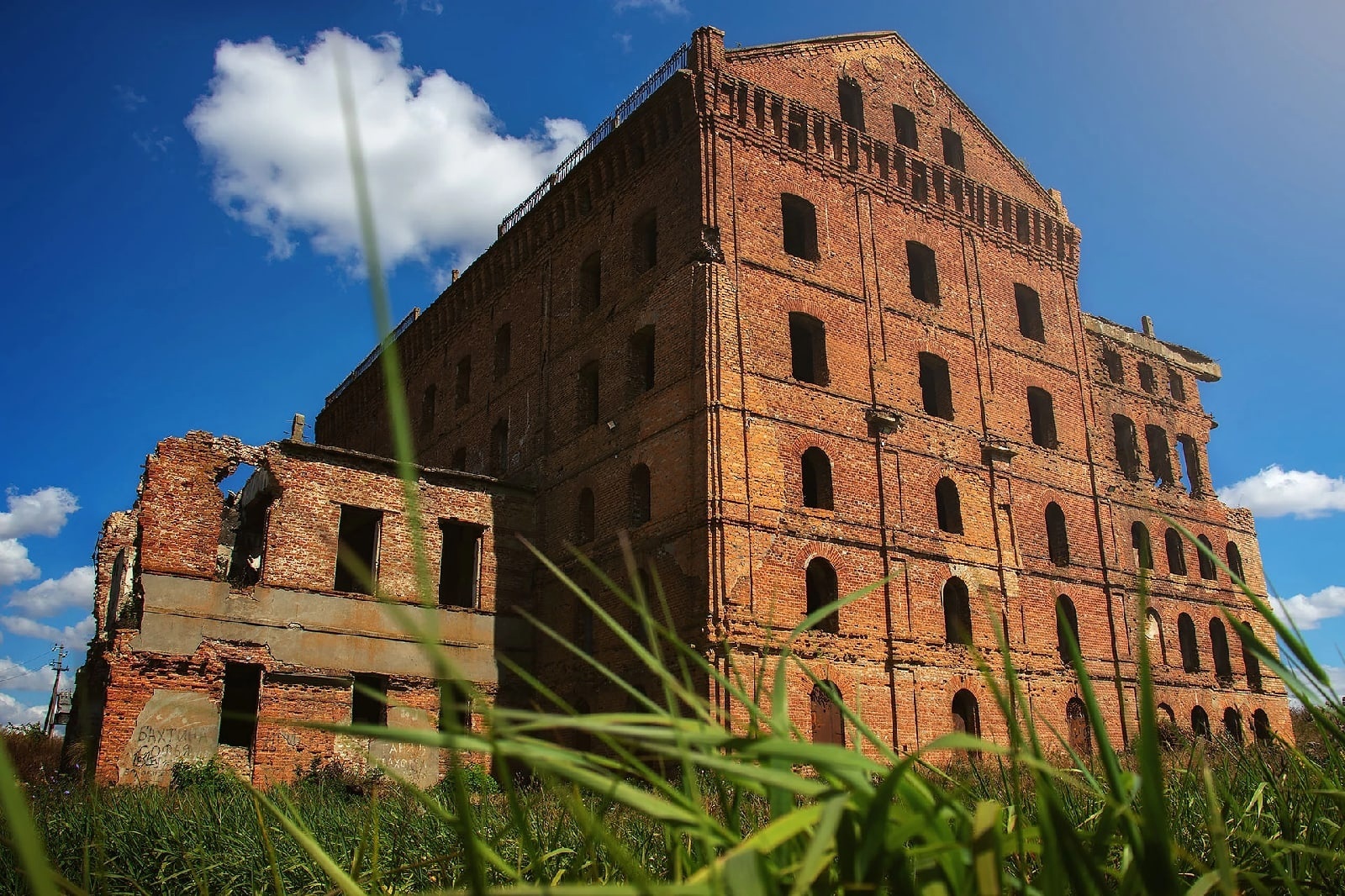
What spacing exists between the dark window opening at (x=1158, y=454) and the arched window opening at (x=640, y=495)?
14060 mm

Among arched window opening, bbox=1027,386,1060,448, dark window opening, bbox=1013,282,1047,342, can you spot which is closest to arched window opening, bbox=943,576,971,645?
arched window opening, bbox=1027,386,1060,448

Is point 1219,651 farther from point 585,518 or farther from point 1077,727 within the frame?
point 585,518

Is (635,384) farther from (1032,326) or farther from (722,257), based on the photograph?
(1032,326)

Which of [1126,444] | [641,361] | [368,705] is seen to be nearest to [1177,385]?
[1126,444]

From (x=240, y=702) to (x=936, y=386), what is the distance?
617 inches

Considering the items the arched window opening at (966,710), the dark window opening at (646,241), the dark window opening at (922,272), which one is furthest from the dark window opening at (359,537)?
the dark window opening at (922,272)

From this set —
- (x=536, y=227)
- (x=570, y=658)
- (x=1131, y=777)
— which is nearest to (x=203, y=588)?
(x=570, y=658)

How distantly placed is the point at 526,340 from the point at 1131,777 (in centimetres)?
2070

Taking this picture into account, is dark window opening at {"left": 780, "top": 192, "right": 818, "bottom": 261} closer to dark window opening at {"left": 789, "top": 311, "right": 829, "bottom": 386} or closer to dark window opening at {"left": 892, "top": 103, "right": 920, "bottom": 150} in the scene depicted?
dark window opening at {"left": 789, "top": 311, "right": 829, "bottom": 386}

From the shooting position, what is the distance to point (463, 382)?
24.5 m

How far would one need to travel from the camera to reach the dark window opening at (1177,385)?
25.8 metres

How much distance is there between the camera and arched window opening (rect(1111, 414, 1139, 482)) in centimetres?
2325

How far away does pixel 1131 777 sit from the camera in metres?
1.43

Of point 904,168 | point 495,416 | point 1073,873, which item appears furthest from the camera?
point 495,416
